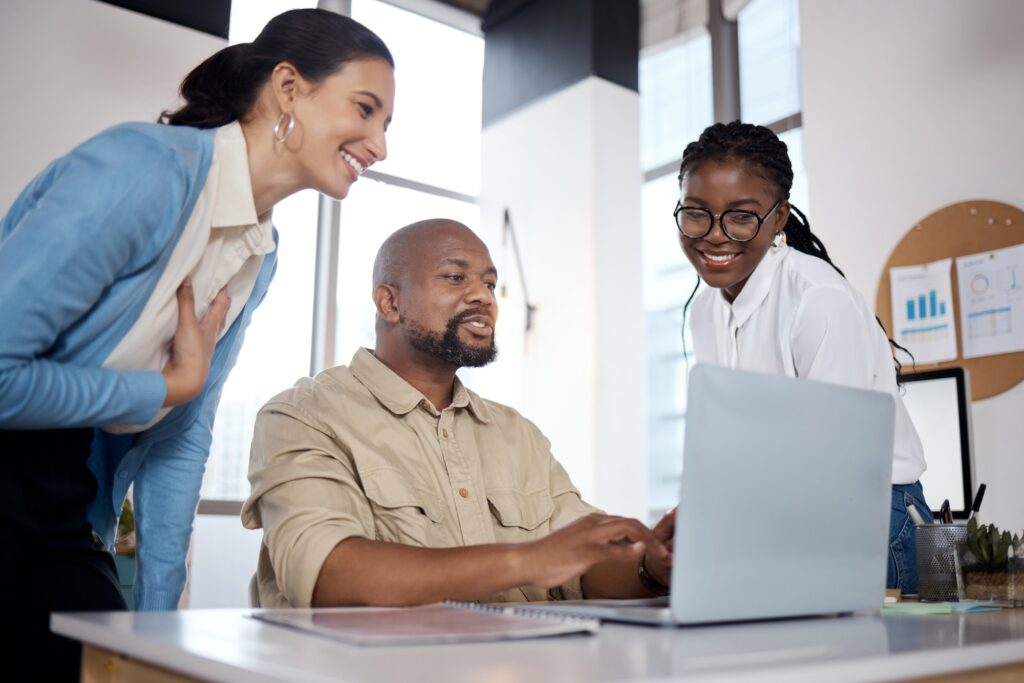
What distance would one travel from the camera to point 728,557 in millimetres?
892

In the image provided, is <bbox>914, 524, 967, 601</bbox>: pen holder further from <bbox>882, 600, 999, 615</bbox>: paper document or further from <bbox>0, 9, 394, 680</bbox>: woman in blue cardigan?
<bbox>0, 9, 394, 680</bbox>: woman in blue cardigan

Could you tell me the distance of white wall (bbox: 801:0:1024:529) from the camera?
10.5 ft

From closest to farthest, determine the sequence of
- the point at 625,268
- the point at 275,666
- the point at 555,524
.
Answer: the point at 275,666 → the point at 555,524 → the point at 625,268

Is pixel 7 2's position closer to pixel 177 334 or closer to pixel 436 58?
pixel 436 58

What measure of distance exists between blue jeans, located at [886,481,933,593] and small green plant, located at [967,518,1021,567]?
0.20 meters

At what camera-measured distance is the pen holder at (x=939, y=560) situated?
53.1 inches

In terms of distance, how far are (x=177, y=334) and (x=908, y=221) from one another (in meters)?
2.95

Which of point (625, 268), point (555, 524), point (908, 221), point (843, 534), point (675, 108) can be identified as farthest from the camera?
point (675, 108)

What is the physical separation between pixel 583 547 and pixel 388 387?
0.63 meters

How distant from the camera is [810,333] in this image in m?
1.55

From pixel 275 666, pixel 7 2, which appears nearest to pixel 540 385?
pixel 7 2

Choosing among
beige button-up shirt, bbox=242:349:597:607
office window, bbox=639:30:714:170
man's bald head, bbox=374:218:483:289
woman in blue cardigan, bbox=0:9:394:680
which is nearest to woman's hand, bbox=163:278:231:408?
woman in blue cardigan, bbox=0:9:394:680

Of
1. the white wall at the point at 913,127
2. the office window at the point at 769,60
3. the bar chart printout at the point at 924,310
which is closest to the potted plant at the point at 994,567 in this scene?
the white wall at the point at 913,127

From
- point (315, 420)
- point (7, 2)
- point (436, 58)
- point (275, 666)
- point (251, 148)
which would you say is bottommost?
point (275, 666)
